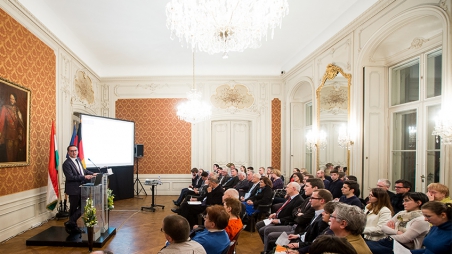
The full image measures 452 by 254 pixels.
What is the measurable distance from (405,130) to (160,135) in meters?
7.47

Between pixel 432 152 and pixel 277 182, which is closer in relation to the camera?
pixel 432 152

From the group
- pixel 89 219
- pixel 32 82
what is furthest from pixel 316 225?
pixel 32 82

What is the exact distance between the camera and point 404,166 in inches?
207

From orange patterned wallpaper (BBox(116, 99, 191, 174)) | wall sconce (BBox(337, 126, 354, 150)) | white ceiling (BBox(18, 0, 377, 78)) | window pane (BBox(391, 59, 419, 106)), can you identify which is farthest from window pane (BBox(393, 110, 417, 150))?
orange patterned wallpaper (BBox(116, 99, 191, 174))

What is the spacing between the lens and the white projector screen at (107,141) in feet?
25.3

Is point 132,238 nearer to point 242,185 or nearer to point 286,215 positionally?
point 286,215

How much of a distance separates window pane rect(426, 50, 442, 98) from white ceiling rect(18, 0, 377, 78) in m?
1.42

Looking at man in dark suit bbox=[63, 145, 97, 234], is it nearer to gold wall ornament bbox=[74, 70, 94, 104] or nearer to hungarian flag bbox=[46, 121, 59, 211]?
hungarian flag bbox=[46, 121, 59, 211]

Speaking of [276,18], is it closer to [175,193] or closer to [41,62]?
[41,62]

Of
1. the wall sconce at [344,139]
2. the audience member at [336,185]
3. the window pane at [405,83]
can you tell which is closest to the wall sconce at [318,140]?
the wall sconce at [344,139]

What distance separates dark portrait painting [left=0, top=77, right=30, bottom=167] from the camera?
4.80 metres

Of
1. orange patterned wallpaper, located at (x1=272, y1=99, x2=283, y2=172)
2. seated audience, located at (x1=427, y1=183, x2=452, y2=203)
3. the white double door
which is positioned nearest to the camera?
seated audience, located at (x1=427, y1=183, x2=452, y2=203)

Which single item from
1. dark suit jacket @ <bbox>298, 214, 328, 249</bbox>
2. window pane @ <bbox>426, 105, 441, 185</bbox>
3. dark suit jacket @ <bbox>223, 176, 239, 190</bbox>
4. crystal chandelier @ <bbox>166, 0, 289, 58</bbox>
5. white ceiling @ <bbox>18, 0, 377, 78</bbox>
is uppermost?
white ceiling @ <bbox>18, 0, 377, 78</bbox>

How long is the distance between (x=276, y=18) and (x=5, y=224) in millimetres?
5436
